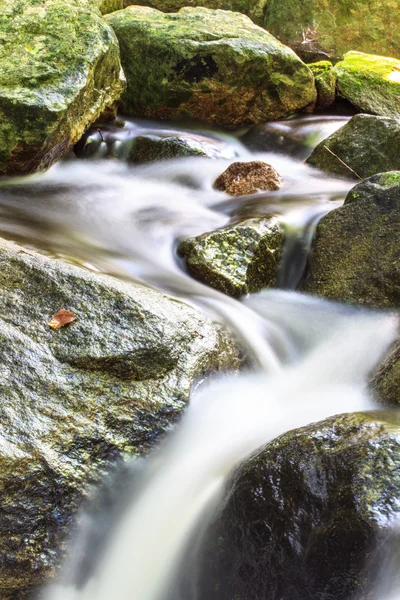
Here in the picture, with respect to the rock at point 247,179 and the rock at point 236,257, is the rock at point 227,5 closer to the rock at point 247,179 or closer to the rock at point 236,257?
the rock at point 247,179

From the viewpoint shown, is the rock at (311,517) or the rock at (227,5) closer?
the rock at (311,517)

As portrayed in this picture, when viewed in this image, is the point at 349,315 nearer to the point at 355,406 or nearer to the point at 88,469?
the point at 355,406

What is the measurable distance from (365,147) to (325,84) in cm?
324

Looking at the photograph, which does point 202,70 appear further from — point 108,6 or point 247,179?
point 108,6

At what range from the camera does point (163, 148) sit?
6547mm

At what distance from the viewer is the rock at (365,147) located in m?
5.55

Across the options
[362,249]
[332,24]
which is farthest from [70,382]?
[332,24]

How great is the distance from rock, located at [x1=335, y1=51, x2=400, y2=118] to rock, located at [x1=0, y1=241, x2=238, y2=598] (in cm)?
670

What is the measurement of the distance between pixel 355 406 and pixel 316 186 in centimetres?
360

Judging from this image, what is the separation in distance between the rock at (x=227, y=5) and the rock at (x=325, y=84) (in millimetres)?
3981

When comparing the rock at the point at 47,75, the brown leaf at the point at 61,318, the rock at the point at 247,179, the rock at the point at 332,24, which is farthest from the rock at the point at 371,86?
the brown leaf at the point at 61,318

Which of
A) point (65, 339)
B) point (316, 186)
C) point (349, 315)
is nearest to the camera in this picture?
point (65, 339)

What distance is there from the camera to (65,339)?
260 centimetres

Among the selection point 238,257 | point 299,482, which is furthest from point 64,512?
point 238,257
